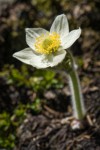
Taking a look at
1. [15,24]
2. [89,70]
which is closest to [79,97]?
[89,70]

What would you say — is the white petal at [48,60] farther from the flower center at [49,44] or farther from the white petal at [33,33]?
the white petal at [33,33]

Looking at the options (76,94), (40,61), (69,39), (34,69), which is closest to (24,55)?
(40,61)

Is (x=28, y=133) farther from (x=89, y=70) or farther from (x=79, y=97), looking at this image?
(x=89, y=70)

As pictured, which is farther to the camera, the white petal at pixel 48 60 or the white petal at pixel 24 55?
the white petal at pixel 24 55

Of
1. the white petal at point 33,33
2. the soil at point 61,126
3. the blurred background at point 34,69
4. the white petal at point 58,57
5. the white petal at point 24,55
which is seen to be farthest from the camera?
the blurred background at point 34,69

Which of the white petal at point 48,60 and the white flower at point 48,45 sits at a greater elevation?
the white flower at point 48,45

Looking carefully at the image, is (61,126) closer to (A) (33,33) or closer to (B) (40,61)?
(B) (40,61)

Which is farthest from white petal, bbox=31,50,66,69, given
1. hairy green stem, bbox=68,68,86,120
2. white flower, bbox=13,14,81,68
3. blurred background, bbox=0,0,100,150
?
blurred background, bbox=0,0,100,150

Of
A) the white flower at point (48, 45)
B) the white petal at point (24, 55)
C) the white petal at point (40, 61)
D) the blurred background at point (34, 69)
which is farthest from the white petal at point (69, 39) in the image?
the blurred background at point (34, 69)
